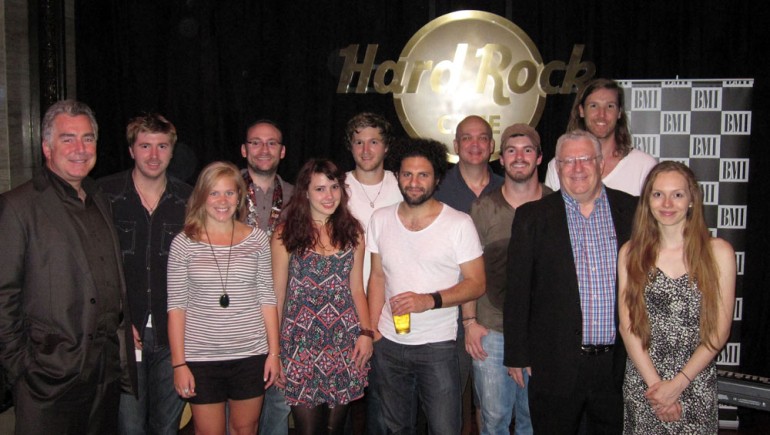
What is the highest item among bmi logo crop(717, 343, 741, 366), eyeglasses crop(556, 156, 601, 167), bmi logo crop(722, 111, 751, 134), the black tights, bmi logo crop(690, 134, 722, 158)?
bmi logo crop(722, 111, 751, 134)

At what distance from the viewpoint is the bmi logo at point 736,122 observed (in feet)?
14.1

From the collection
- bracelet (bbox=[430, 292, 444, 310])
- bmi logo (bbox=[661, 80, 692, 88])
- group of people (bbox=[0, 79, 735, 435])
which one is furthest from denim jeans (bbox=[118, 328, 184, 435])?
bmi logo (bbox=[661, 80, 692, 88])

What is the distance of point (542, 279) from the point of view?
2.59 m

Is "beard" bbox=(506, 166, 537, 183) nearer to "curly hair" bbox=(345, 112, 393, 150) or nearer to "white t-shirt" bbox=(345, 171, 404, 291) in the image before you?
"white t-shirt" bbox=(345, 171, 404, 291)

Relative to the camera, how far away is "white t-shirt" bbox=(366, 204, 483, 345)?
2699mm

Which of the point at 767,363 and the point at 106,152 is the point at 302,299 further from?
the point at 767,363

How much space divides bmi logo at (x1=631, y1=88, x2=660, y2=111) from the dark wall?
1.14 ft

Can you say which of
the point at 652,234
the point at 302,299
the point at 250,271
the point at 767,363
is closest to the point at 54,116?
the point at 250,271

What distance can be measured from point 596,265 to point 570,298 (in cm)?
18

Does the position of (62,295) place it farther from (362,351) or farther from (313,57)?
(313,57)

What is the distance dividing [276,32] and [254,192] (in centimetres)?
213

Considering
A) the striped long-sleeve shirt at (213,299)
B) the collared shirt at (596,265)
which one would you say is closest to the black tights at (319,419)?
the striped long-sleeve shirt at (213,299)

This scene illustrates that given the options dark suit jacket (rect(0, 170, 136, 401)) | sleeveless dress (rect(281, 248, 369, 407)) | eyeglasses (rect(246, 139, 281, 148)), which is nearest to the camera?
dark suit jacket (rect(0, 170, 136, 401))

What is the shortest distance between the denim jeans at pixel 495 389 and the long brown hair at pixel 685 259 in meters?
0.69
